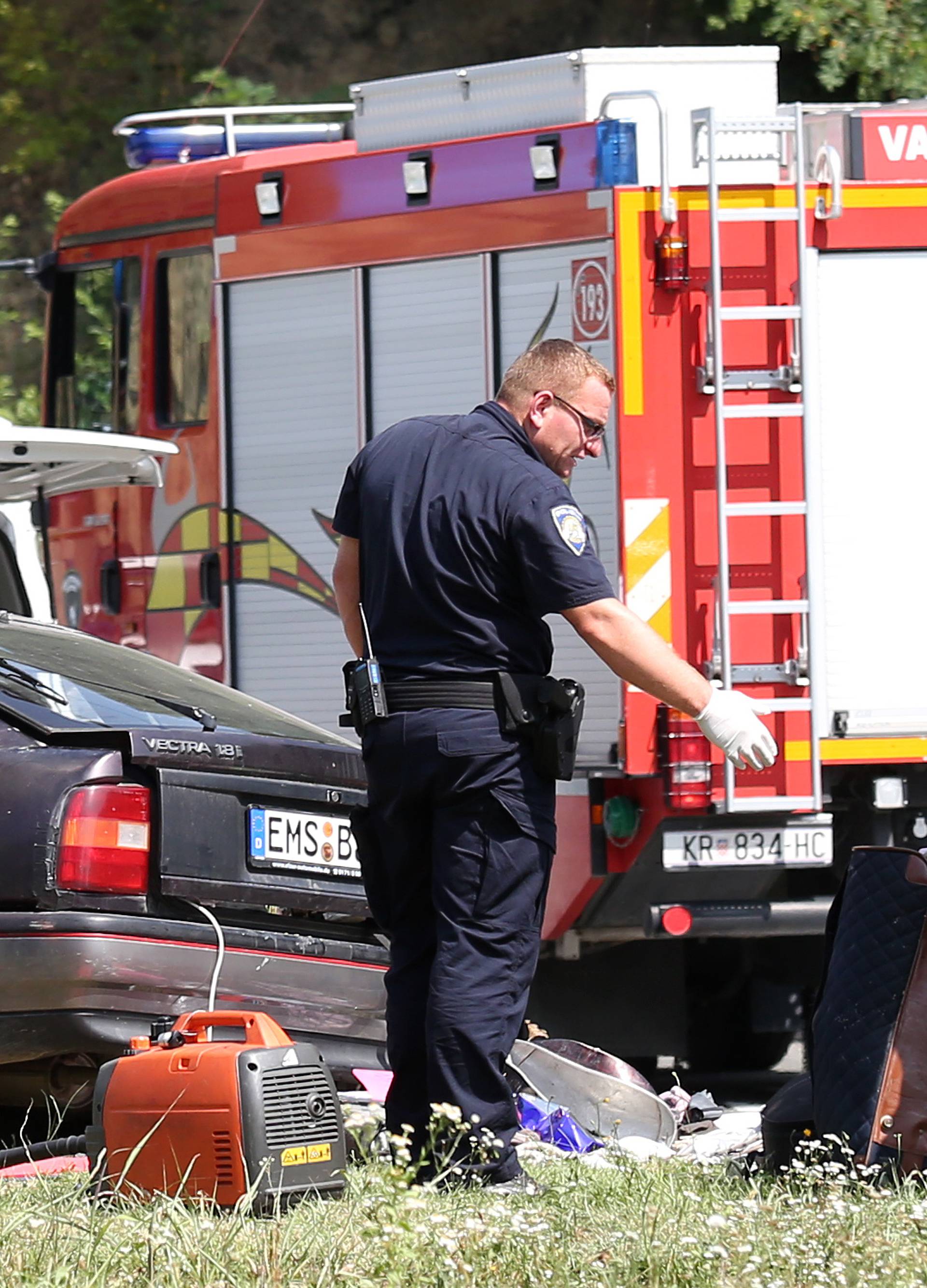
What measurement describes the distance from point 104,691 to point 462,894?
4.65 feet

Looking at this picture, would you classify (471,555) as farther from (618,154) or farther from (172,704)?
(618,154)

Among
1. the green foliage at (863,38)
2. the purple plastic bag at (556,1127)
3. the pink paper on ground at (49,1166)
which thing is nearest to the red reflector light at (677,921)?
the purple plastic bag at (556,1127)

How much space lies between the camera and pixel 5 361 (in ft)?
57.7

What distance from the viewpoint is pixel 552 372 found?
4.31 m

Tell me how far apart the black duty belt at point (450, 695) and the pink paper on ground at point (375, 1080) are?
4.24 ft

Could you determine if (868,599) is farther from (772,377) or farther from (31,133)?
(31,133)

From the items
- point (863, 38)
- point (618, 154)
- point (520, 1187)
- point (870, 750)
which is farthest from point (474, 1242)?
point (863, 38)

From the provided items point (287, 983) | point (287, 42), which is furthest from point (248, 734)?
point (287, 42)

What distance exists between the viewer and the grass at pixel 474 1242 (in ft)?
10.1

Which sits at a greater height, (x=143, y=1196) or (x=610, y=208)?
(x=610, y=208)

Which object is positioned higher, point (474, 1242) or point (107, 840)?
point (107, 840)

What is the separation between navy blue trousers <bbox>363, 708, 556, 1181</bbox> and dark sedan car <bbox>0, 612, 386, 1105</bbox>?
0.63m

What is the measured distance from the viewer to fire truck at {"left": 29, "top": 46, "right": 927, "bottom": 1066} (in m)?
6.26

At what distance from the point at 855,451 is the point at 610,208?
111 centimetres
